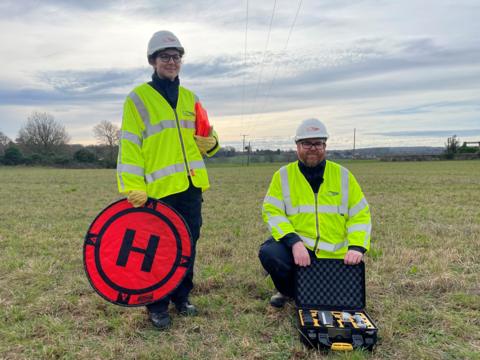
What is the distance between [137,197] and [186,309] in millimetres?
1386

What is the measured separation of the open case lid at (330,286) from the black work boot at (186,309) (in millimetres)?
1103

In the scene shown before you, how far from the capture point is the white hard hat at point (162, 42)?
341cm

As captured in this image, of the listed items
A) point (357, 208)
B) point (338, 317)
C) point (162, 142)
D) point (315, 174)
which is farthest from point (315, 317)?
point (162, 142)

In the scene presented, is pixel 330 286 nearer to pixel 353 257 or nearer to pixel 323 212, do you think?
pixel 353 257

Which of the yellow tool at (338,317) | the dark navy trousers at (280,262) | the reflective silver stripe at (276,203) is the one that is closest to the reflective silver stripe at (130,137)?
the reflective silver stripe at (276,203)

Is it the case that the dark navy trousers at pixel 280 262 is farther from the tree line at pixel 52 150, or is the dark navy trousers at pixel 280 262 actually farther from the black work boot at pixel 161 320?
the tree line at pixel 52 150

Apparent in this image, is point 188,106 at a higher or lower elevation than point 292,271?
higher

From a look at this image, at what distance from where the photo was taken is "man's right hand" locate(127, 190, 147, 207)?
3393mm

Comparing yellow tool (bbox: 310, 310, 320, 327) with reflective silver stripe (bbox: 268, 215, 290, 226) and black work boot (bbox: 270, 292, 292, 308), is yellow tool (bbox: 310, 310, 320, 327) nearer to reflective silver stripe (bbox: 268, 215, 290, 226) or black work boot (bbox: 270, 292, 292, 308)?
black work boot (bbox: 270, 292, 292, 308)

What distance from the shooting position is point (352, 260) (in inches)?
141

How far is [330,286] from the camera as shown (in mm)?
3773

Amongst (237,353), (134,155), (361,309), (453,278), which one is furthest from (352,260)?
(134,155)

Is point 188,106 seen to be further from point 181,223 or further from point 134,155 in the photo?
point 181,223

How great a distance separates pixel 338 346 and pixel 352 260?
0.82m
